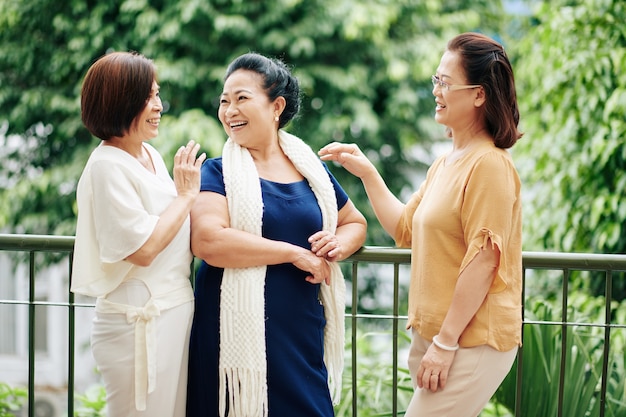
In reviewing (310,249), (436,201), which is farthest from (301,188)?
(436,201)

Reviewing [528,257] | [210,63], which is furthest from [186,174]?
[210,63]

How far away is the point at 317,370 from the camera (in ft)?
7.66

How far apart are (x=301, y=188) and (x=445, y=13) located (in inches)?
255

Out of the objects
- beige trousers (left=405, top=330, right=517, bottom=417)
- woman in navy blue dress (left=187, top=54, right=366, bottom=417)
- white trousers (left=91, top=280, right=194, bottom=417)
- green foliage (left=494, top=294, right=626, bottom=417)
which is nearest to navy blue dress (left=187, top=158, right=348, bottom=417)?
woman in navy blue dress (left=187, top=54, right=366, bottom=417)

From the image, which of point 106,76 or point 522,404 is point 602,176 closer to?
point 522,404

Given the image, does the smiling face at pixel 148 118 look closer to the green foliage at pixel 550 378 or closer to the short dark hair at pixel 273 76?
the short dark hair at pixel 273 76

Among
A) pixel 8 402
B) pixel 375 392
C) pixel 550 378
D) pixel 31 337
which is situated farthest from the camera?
pixel 8 402

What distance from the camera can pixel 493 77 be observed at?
2.06 metres

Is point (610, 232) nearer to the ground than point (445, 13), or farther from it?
nearer to the ground

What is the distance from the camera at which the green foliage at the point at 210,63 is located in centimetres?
717

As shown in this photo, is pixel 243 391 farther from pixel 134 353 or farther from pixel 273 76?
pixel 273 76

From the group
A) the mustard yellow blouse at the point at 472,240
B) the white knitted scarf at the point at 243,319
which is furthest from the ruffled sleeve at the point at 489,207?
the white knitted scarf at the point at 243,319

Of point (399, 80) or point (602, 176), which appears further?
point (399, 80)

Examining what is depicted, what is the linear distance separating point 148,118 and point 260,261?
511 mm
